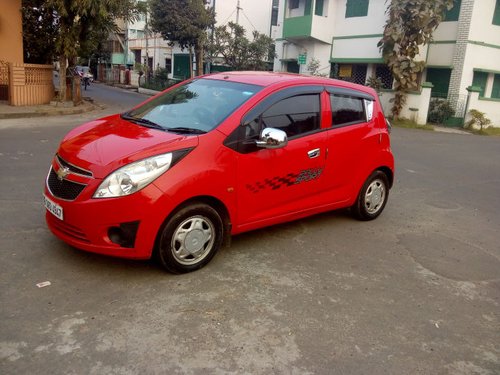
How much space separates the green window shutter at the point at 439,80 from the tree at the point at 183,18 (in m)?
13.1

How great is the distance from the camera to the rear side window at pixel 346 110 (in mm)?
5336

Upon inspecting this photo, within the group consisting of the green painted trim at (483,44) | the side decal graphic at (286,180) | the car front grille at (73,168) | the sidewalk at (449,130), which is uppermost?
the green painted trim at (483,44)

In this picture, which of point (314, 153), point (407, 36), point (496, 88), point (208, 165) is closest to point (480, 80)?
point (496, 88)

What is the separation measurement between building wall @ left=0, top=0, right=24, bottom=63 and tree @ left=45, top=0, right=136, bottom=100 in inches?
46.0

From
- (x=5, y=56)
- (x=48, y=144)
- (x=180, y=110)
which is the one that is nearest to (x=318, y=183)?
(x=180, y=110)

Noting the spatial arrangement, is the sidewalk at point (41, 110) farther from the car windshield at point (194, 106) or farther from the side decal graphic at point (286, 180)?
the side decal graphic at point (286, 180)

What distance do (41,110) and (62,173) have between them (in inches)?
489

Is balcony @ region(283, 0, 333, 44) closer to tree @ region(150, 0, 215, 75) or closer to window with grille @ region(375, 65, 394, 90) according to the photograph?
window with grille @ region(375, 65, 394, 90)

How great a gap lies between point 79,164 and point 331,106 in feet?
8.95

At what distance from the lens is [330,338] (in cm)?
335

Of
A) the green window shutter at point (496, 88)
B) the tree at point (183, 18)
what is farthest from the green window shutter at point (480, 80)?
the tree at point (183, 18)

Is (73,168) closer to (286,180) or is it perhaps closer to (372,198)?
(286,180)

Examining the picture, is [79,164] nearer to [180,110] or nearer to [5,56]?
[180,110]

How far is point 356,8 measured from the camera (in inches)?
990
